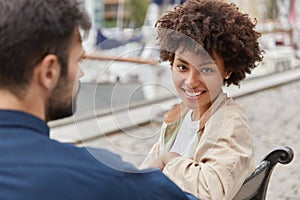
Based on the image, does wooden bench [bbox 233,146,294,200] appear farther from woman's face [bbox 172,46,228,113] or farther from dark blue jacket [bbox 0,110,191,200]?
dark blue jacket [bbox 0,110,191,200]

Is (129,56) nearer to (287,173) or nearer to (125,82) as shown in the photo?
(125,82)

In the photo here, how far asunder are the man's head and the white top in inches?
24.6

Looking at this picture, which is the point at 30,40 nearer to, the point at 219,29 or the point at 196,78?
the point at 196,78

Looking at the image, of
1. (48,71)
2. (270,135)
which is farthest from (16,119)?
(270,135)

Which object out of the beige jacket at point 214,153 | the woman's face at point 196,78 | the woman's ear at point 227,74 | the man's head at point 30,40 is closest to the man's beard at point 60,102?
the man's head at point 30,40

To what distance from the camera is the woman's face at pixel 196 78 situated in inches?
62.8

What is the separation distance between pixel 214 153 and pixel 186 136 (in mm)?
115

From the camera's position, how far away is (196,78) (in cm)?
161

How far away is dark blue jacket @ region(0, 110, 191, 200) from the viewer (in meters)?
1.00

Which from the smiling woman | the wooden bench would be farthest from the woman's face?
the wooden bench

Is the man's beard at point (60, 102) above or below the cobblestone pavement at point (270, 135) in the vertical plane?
above

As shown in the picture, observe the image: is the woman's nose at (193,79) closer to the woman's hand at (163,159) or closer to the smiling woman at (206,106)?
the smiling woman at (206,106)

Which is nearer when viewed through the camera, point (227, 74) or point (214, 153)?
point (214, 153)

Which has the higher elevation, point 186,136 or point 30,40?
point 30,40
